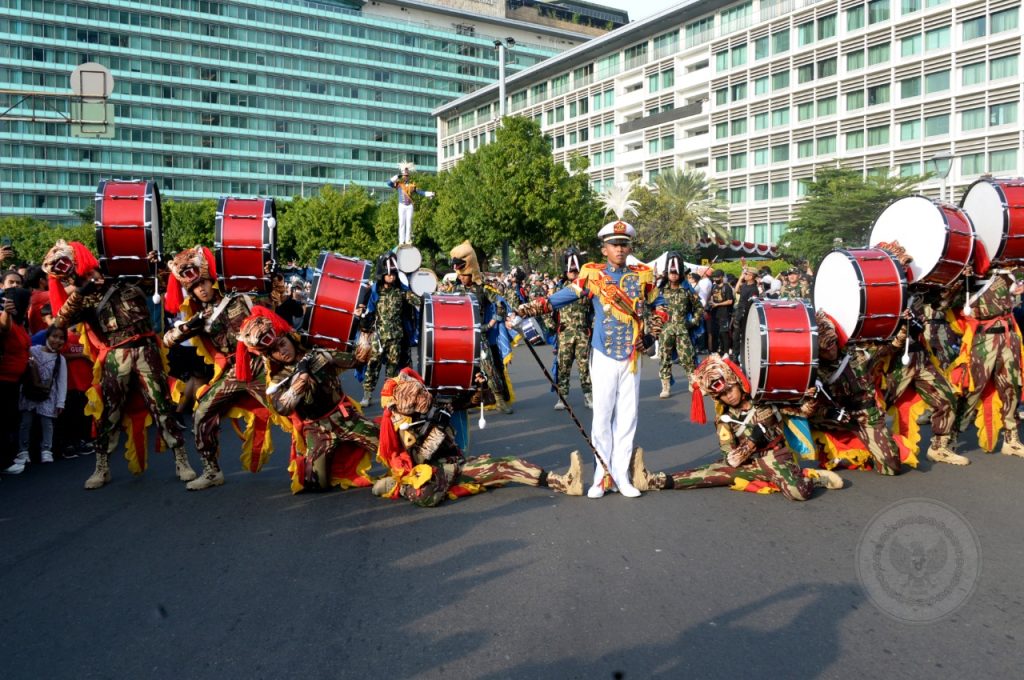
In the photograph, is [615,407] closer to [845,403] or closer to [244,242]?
[845,403]

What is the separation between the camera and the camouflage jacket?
736 cm

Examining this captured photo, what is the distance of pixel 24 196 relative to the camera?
91500 mm

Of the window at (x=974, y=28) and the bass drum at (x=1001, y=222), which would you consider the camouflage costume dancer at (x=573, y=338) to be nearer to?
the bass drum at (x=1001, y=222)

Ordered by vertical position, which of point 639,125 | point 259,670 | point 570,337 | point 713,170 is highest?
point 639,125

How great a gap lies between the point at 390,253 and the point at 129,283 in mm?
4794

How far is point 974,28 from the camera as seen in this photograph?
153ft

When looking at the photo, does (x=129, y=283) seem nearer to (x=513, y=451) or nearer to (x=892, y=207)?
(x=513, y=451)

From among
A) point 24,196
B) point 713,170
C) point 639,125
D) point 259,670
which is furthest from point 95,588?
point 24,196

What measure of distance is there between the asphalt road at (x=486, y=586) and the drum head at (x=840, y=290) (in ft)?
4.48

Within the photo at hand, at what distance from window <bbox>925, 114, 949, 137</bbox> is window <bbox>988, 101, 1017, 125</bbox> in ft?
7.65

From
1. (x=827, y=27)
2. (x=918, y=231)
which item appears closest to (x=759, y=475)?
(x=918, y=231)

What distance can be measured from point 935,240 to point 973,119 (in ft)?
149

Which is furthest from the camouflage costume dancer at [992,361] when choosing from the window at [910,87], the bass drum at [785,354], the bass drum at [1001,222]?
the window at [910,87]

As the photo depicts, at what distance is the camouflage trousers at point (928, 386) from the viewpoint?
26.3ft
